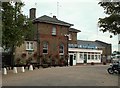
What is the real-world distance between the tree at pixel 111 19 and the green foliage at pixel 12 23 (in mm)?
8097

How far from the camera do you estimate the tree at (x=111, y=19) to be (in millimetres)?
23695

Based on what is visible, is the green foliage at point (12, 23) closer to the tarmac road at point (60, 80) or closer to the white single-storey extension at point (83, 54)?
the tarmac road at point (60, 80)

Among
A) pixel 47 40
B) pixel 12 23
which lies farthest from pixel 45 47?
pixel 12 23

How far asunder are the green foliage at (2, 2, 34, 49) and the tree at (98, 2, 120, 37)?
810 cm

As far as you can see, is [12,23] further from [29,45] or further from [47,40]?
[47,40]

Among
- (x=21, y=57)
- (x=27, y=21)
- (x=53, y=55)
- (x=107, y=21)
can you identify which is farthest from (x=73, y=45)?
(x=107, y=21)

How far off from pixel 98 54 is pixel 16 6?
37.8 m

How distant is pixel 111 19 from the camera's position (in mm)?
24703

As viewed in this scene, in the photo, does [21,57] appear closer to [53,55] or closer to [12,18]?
[53,55]

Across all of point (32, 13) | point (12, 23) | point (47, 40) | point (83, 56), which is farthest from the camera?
point (83, 56)

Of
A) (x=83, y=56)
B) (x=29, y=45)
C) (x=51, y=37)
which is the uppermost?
(x=51, y=37)

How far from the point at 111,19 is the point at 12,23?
31.4ft

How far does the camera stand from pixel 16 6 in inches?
1134

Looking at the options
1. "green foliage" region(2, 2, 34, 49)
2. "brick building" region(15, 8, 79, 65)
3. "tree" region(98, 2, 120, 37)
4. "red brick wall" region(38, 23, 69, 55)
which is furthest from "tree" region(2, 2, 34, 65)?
"red brick wall" region(38, 23, 69, 55)
